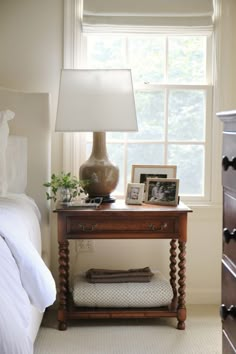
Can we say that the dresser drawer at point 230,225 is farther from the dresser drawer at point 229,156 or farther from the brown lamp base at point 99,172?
the brown lamp base at point 99,172

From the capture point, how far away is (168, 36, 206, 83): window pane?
381 cm

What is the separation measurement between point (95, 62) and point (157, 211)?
1147 mm

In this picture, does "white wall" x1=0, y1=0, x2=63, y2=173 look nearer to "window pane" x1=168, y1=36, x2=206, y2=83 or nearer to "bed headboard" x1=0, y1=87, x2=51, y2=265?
"bed headboard" x1=0, y1=87, x2=51, y2=265

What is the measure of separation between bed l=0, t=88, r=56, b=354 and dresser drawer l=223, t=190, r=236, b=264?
73 centimetres

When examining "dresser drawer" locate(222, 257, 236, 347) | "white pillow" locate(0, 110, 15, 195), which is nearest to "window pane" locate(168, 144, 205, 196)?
"white pillow" locate(0, 110, 15, 195)

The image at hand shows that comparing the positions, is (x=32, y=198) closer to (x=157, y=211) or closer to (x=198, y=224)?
(x=157, y=211)

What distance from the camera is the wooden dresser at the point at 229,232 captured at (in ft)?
6.10

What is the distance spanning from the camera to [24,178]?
11.5ft

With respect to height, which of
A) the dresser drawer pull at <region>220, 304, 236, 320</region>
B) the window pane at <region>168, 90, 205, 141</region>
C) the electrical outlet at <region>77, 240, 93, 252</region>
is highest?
the window pane at <region>168, 90, 205, 141</region>

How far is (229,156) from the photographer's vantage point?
6.18 feet

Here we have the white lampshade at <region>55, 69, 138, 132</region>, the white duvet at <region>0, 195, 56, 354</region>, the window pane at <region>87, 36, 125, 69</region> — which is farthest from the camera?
the window pane at <region>87, 36, 125, 69</region>

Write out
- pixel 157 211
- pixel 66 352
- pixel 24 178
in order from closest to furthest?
1. pixel 66 352
2. pixel 157 211
3. pixel 24 178

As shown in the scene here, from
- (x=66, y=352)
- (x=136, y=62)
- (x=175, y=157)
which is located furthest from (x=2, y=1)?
(x=66, y=352)

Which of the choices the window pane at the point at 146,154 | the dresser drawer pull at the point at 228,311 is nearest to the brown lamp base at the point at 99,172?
the window pane at the point at 146,154
